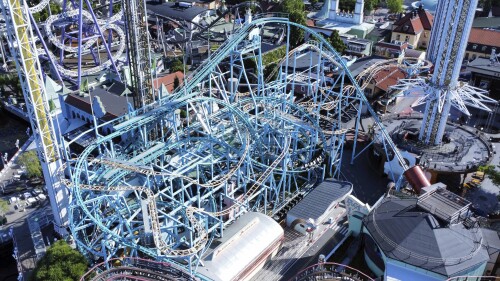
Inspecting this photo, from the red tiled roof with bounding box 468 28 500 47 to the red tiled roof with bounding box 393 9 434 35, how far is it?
875 cm

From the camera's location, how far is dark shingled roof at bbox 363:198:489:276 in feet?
96.1

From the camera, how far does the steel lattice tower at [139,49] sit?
44281 mm

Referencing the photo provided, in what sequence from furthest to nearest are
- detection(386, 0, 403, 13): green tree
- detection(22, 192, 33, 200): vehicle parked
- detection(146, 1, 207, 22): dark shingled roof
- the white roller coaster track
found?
detection(386, 0, 403, 13): green tree, detection(146, 1, 207, 22): dark shingled roof, detection(22, 192, 33, 200): vehicle parked, the white roller coaster track

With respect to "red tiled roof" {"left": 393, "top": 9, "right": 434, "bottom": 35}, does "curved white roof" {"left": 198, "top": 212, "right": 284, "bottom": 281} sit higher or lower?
lower

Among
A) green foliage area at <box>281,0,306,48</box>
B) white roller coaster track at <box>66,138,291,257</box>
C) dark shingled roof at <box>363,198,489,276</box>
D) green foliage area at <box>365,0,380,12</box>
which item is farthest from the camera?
green foliage area at <box>365,0,380,12</box>

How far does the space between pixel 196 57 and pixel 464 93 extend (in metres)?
41.6

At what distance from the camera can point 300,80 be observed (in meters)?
54.9

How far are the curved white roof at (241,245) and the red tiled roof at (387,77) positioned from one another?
107 feet

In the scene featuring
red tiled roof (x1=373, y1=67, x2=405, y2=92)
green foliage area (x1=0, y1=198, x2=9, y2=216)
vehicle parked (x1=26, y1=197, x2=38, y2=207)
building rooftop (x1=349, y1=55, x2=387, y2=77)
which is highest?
building rooftop (x1=349, y1=55, x2=387, y2=77)

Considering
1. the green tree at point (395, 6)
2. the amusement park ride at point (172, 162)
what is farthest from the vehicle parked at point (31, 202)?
the green tree at point (395, 6)

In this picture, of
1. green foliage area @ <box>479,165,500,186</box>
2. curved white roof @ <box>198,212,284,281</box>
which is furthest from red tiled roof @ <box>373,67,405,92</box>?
curved white roof @ <box>198,212,284,281</box>

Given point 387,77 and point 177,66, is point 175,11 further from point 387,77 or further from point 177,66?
point 387,77

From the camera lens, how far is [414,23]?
248ft

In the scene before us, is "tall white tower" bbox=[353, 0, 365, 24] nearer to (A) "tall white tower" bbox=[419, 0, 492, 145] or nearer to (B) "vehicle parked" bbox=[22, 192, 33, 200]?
(A) "tall white tower" bbox=[419, 0, 492, 145]
